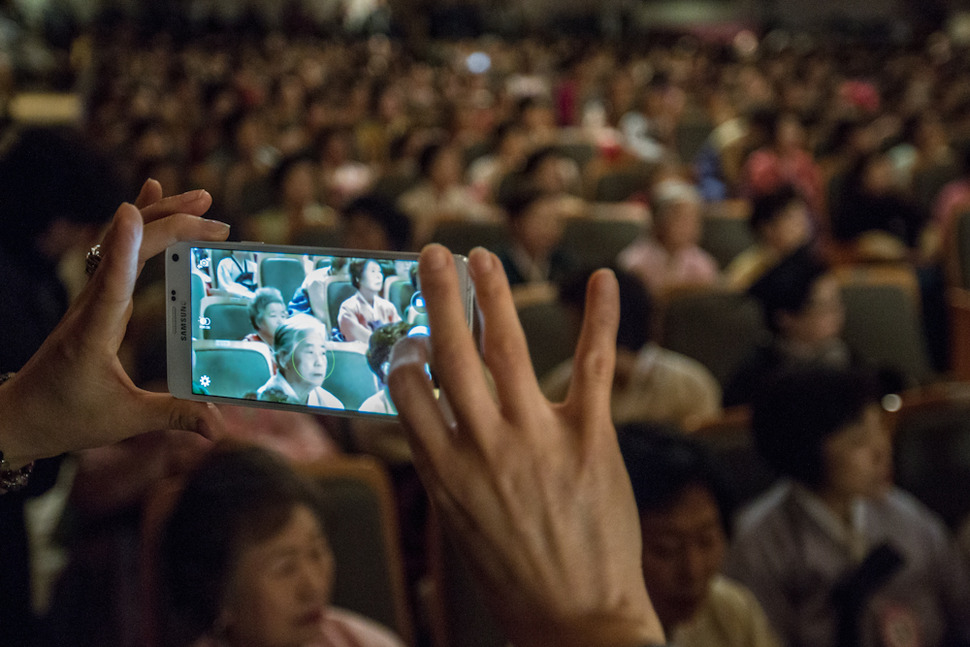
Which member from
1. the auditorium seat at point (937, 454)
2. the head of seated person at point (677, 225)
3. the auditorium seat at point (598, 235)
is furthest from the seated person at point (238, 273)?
the auditorium seat at point (598, 235)

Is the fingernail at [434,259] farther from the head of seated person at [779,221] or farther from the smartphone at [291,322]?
the head of seated person at [779,221]

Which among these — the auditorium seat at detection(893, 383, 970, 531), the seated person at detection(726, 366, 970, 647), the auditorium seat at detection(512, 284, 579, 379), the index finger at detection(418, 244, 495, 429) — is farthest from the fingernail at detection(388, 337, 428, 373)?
the auditorium seat at detection(512, 284, 579, 379)

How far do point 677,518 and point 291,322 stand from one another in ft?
2.72

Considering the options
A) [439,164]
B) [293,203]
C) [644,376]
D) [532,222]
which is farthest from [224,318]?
[439,164]

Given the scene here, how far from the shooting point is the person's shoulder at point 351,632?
951 millimetres

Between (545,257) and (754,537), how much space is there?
56.8 inches

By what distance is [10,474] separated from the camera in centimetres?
43

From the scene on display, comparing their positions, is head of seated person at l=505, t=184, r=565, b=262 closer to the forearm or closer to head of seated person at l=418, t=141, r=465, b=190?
head of seated person at l=418, t=141, r=465, b=190

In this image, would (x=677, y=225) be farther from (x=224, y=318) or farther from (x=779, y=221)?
(x=224, y=318)

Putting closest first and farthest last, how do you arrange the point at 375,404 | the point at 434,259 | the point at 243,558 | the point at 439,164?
the point at 434,259
the point at 375,404
the point at 243,558
the point at 439,164

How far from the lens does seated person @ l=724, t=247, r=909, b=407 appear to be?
1.96m

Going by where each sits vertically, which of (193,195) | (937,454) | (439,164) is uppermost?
(439,164)

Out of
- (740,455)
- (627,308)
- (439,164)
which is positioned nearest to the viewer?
(740,455)

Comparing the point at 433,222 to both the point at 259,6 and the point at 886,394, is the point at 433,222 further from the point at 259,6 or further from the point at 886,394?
the point at 259,6
